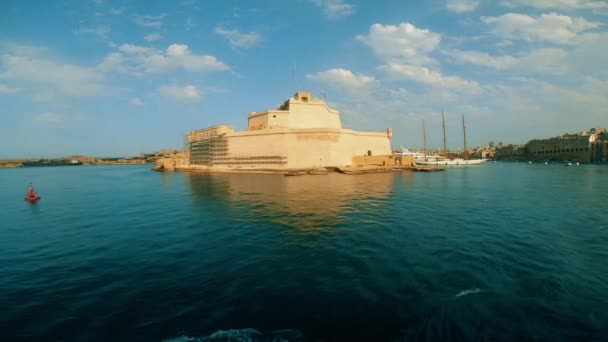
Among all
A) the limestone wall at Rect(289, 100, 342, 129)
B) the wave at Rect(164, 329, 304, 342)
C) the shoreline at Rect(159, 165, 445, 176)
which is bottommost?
the wave at Rect(164, 329, 304, 342)

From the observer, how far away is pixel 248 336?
17.9 feet

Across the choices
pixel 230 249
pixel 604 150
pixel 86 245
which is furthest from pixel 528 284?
pixel 604 150

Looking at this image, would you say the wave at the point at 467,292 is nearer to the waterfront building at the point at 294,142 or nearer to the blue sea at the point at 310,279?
the blue sea at the point at 310,279

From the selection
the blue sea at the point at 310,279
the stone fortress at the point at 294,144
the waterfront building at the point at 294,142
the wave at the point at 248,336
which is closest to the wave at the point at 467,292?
the blue sea at the point at 310,279

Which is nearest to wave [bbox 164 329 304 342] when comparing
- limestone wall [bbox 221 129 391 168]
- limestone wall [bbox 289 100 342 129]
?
limestone wall [bbox 221 129 391 168]

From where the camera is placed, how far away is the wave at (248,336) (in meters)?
5.36

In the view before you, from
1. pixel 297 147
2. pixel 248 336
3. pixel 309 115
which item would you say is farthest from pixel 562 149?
pixel 248 336

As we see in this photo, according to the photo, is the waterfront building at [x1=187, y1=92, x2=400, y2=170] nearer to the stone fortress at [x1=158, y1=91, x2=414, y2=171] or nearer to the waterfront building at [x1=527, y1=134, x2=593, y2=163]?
the stone fortress at [x1=158, y1=91, x2=414, y2=171]

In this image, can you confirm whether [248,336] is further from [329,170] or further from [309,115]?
[309,115]

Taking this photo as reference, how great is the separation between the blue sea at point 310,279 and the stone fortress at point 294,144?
155ft

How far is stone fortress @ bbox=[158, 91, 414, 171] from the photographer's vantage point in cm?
6319

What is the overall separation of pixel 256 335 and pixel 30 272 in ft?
29.7

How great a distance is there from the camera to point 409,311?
6.27 m

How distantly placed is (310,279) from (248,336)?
3.01m
